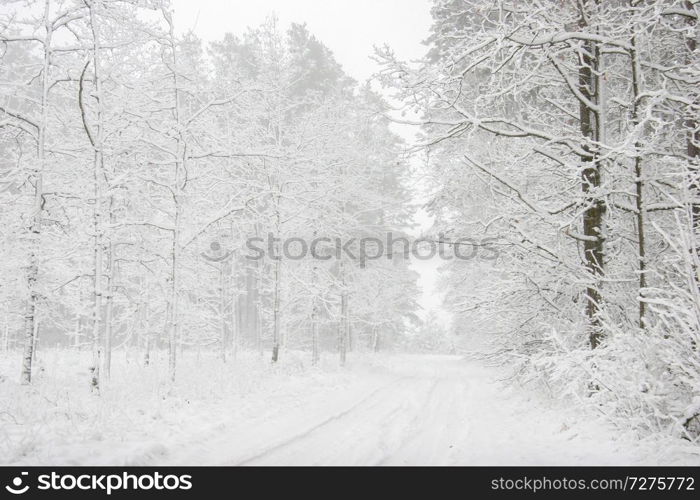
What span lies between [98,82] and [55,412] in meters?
7.06

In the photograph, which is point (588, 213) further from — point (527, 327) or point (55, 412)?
point (55, 412)

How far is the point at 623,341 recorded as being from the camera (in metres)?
5.02

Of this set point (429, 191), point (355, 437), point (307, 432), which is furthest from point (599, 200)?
point (429, 191)

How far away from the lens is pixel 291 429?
20.8 feet

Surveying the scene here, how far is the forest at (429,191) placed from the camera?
5.11m

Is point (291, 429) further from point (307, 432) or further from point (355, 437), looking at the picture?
point (355, 437)

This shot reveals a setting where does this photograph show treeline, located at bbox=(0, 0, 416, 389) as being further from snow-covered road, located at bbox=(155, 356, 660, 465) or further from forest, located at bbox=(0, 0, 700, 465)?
snow-covered road, located at bbox=(155, 356, 660, 465)

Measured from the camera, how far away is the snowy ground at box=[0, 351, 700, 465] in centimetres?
460

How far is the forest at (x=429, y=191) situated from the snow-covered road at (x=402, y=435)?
13.2 inches

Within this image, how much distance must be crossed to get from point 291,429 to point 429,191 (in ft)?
33.9

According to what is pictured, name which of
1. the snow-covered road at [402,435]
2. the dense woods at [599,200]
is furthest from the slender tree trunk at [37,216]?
the dense woods at [599,200]

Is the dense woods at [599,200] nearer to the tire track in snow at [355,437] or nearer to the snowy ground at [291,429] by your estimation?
the snowy ground at [291,429]

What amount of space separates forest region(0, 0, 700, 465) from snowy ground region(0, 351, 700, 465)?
0.10 metres
